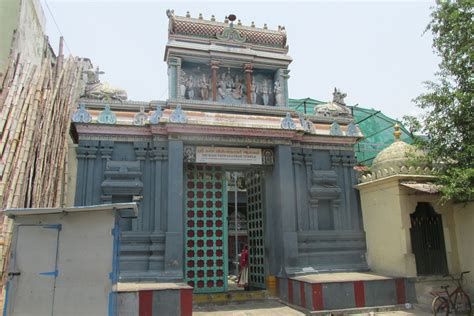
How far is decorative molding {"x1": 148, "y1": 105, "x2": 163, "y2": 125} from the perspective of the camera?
10722 millimetres

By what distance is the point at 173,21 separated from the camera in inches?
474

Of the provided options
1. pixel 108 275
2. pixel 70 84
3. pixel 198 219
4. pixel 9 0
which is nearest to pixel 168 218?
pixel 198 219

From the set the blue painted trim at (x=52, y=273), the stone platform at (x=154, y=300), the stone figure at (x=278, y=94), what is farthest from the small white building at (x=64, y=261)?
the stone figure at (x=278, y=94)

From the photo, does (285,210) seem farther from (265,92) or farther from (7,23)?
(7,23)

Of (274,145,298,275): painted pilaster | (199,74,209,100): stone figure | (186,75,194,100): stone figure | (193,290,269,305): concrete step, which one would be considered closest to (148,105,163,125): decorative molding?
(186,75,194,100): stone figure

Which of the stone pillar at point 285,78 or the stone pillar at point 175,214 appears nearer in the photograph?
the stone pillar at point 175,214

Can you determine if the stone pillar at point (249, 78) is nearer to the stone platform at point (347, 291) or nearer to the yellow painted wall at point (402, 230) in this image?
the yellow painted wall at point (402, 230)

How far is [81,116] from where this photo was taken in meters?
10.4

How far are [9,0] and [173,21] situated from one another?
4717 mm

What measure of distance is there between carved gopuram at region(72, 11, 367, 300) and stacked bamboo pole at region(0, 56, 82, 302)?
25.9 inches

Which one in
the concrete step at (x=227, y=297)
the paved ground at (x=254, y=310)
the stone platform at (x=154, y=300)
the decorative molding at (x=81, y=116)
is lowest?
the paved ground at (x=254, y=310)

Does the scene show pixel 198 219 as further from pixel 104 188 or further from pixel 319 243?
pixel 319 243

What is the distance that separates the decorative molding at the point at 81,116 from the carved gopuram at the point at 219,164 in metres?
0.05

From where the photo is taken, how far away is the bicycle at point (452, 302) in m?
8.69
